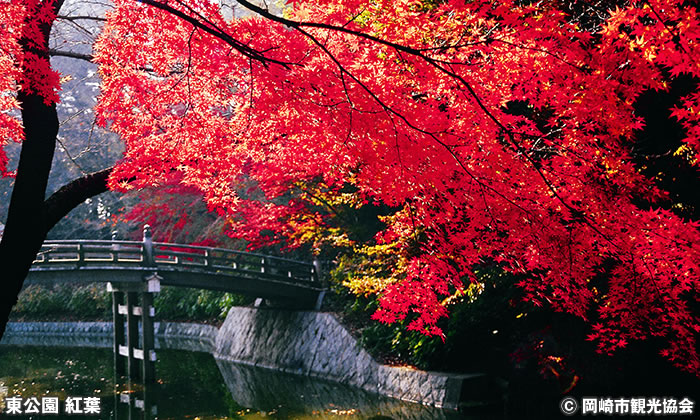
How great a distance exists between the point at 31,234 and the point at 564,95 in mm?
5011

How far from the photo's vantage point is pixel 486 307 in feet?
35.4

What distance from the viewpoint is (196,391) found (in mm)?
13547

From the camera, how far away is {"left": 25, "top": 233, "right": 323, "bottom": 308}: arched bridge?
1456cm

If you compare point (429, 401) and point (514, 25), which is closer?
point (514, 25)

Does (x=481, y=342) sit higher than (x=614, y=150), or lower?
lower

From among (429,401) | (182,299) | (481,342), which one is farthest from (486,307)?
(182,299)

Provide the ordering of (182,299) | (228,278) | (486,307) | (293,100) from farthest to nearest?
(182,299)
(228,278)
(486,307)
(293,100)

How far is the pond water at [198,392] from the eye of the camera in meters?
11.4

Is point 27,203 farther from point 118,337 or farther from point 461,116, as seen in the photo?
point 118,337

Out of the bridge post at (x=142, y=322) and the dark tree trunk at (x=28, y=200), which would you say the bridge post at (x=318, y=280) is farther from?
the dark tree trunk at (x=28, y=200)

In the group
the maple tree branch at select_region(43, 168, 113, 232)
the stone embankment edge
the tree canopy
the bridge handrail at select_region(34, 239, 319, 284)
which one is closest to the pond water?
the stone embankment edge

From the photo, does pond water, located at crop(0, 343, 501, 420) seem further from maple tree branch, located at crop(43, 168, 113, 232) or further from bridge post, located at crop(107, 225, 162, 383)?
maple tree branch, located at crop(43, 168, 113, 232)

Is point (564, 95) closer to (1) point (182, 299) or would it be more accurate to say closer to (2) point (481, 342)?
(2) point (481, 342)

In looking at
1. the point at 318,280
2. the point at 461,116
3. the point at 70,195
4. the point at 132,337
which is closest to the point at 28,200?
the point at 70,195
